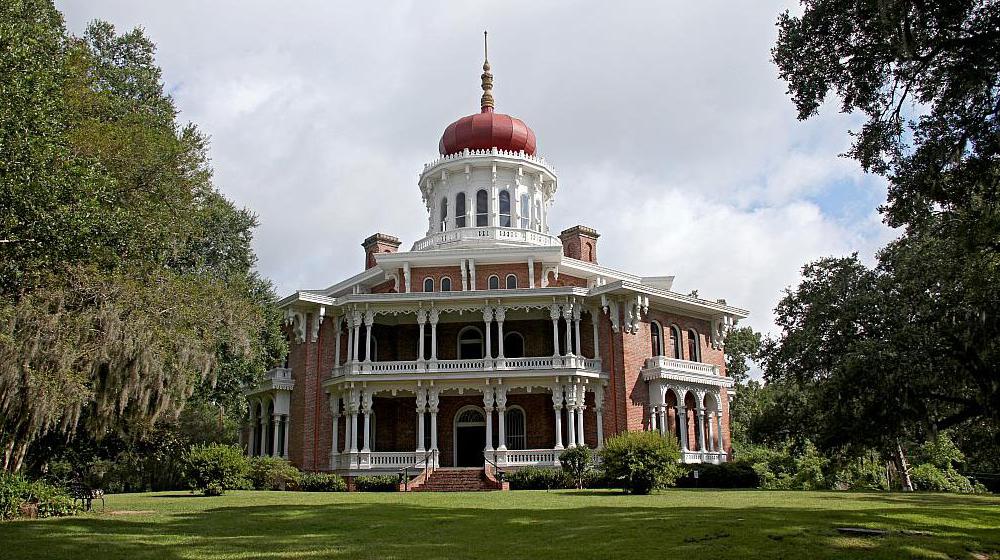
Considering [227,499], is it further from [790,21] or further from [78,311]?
[790,21]

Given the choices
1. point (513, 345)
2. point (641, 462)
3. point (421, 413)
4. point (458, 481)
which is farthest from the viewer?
point (513, 345)

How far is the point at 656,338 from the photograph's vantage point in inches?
1464

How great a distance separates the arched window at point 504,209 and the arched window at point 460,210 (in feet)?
6.89

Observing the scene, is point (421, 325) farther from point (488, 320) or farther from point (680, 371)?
point (680, 371)

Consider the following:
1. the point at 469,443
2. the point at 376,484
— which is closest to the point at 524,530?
the point at 376,484

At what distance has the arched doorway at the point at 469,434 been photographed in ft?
120

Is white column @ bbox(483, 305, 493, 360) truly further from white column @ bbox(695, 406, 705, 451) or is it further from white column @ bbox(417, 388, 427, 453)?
white column @ bbox(695, 406, 705, 451)

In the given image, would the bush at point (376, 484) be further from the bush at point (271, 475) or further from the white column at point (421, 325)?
the white column at point (421, 325)

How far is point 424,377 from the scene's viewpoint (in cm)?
3444

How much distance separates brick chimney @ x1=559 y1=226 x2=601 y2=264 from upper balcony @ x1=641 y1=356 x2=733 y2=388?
26.8 feet

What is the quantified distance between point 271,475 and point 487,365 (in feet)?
32.5

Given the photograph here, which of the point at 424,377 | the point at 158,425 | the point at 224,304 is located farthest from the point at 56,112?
the point at 424,377

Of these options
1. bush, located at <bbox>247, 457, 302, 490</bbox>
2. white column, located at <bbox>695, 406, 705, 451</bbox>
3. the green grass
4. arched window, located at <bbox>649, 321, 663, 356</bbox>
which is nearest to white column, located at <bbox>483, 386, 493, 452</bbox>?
bush, located at <bbox>247, 457, 302, 490</bbox>

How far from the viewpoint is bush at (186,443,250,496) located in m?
26.1
